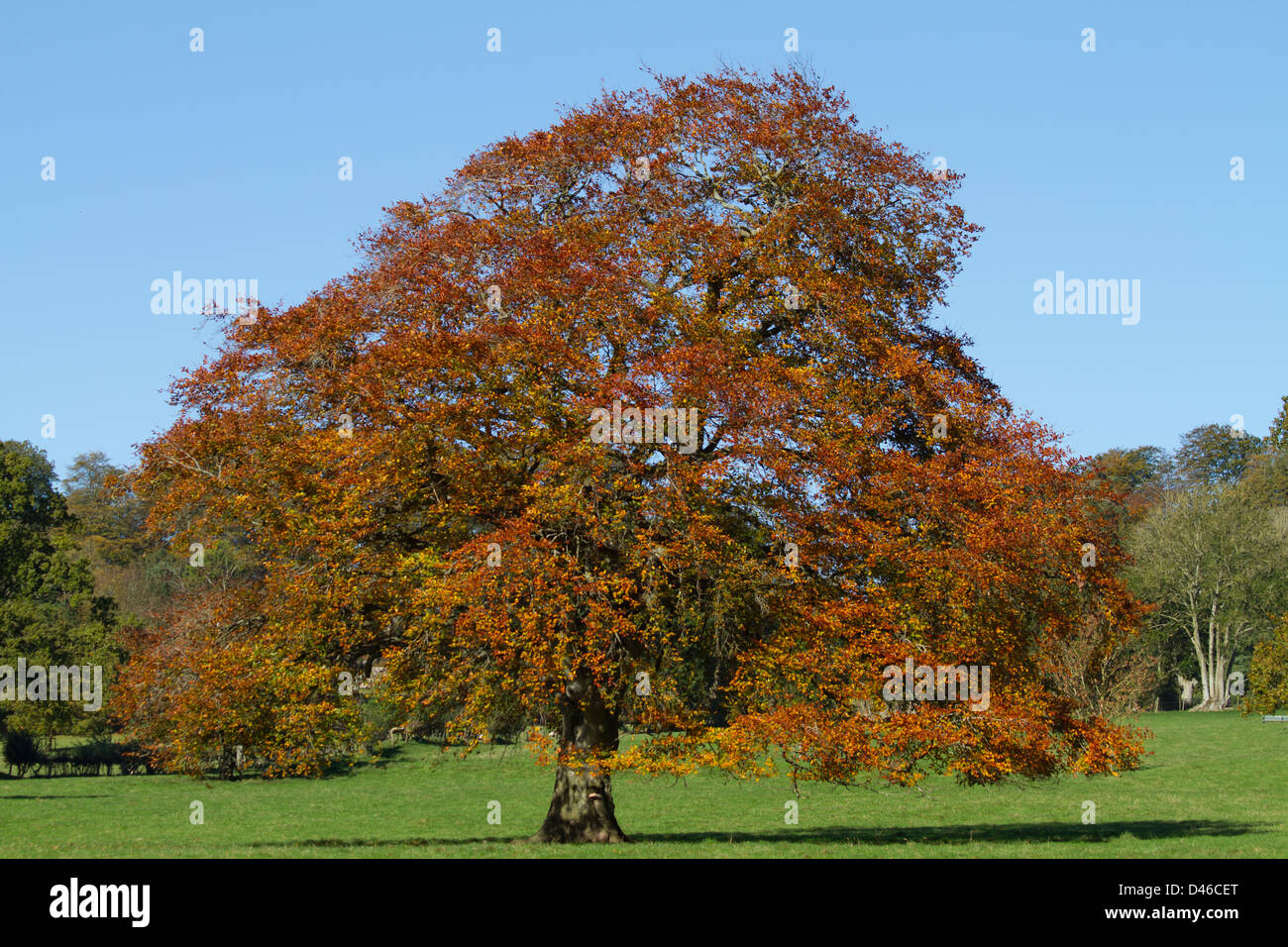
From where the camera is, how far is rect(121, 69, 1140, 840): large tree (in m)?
19.4

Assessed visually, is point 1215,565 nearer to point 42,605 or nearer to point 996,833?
point 996,833

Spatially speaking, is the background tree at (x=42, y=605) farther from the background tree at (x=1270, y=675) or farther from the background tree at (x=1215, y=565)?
the background tree at (x=1215, y=565)

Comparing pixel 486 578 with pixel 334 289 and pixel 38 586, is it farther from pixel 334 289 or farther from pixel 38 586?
pixel 38 586

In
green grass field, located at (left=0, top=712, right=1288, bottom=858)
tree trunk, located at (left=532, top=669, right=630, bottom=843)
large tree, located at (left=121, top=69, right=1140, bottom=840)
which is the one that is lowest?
green grass field, located at (left=0, top=712, right=1288, bottom=858)

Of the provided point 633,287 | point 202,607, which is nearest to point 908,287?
point 633,287

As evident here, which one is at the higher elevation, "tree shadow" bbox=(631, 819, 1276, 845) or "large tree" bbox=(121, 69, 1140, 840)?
"large tree" bbox=(121, 69, 1140, 840)

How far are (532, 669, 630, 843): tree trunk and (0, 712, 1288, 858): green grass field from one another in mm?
985

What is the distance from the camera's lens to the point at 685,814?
37500mm

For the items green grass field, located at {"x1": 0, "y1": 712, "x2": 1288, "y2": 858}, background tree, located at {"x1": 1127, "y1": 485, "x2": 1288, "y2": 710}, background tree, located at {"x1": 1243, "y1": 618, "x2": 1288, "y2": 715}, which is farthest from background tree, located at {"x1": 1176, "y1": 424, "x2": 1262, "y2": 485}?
background tree, located at {"x1": 1243, "y1": 618, "x2": 1288, "y2": 715}

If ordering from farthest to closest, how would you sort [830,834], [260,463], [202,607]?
[830,834]
[202,607]
[260,463]

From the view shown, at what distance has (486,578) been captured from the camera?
18.8 metres

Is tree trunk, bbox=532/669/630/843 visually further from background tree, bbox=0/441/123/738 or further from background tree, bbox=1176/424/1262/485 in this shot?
background tree, bbox=1176/424/1262/485
